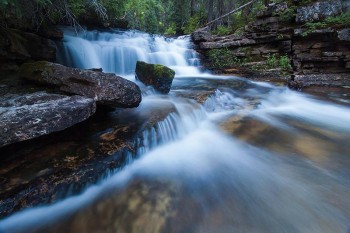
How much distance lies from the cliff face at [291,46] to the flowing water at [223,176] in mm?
2015

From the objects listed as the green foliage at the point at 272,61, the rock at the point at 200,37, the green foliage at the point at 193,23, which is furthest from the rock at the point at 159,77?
the green foliage at the point at 193,23

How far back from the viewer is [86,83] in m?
3.73

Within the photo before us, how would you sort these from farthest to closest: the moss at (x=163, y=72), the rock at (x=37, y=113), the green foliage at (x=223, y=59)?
the green foliage at (x=223, y=59)
the moss at (x=163, y=72)
the rock at (x=37, y=113)

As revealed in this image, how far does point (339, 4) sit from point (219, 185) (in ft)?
28.5

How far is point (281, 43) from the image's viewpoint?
364 inches

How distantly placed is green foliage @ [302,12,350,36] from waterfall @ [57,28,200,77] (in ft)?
13.6

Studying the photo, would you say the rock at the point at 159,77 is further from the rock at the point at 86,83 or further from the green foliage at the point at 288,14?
the green foliage at the point at 288,14

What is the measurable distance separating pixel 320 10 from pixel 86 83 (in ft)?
28.1

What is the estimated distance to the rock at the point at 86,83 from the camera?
367 cm

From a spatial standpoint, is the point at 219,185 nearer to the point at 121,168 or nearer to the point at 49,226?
the point at 121,168

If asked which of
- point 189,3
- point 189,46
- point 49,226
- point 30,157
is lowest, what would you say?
point 49,226

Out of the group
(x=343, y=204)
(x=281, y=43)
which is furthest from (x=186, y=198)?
(x=281, y=43)

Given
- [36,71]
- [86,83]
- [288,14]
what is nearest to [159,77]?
[86,83]

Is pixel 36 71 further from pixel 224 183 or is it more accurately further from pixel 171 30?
pixel 171 30
